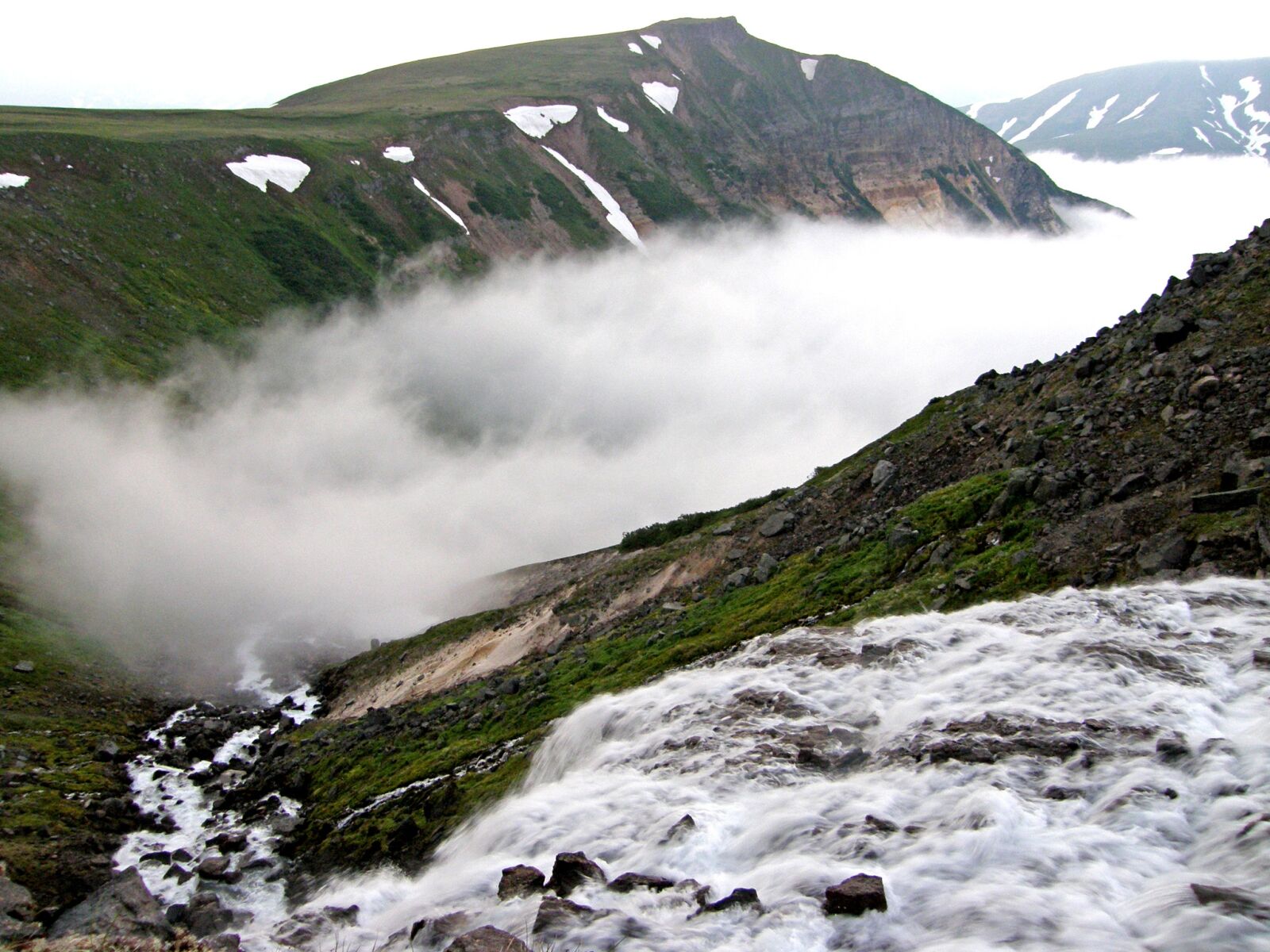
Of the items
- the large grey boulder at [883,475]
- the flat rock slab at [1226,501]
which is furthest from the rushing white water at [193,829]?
the large grey boulder at [883,475]

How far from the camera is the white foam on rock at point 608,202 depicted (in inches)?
6403

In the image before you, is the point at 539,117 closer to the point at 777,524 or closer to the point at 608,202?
the point at 608,202

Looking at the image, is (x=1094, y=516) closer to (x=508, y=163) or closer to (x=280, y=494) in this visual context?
(x=280, y=494)

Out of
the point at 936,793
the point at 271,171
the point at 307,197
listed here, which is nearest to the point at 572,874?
the point at 936,793

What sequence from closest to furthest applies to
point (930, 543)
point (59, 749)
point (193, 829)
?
point (930, 543) → point (193, 829) → point (59, 749)

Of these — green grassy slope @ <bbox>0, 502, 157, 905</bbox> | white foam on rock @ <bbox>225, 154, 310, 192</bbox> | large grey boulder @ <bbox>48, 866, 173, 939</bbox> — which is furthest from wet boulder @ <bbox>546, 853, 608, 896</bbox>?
white foam on rock @ <bbox>225, 154, 310, 192</bbox>

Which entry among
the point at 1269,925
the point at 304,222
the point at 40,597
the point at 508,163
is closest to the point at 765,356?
the point at 508,163

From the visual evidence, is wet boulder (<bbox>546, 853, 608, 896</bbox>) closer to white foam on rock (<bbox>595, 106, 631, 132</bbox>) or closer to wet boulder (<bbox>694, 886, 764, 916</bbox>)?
wet boulder (<bbox>694, 886, 764, 916</bbox>)

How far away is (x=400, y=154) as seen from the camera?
441 feet

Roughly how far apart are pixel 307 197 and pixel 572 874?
118524 mm

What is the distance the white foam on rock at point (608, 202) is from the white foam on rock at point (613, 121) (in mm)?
19441

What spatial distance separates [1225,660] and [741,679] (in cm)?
1018

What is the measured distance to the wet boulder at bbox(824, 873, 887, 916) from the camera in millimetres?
12523

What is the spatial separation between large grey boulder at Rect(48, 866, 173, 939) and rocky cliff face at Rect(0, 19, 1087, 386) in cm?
5771
